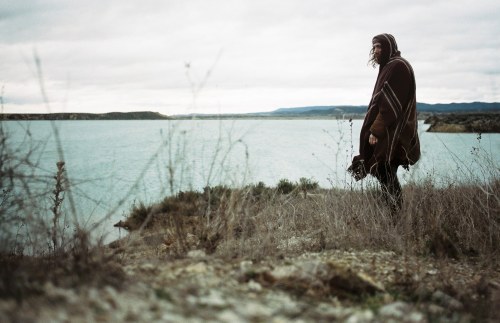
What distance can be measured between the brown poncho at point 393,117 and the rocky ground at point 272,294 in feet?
5.25

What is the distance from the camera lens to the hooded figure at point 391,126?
14.8 ft

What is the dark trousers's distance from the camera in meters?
4.44

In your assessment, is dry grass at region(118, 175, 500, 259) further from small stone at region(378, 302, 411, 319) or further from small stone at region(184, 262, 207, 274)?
small stone at region(378, 302, 411, 319)

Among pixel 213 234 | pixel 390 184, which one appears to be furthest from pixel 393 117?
pixel 213 234

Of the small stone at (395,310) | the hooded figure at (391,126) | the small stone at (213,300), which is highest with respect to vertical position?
the hooded figure at (391,126)

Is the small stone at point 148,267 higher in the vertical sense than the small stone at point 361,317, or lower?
higher

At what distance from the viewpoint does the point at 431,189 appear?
5.11m

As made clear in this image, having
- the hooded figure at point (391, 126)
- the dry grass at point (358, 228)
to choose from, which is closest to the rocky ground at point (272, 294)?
the dry grass at point (358, 228)

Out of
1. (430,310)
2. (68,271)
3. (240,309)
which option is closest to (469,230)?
(430,310)

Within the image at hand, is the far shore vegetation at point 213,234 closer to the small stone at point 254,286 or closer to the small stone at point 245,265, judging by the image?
the small stone at point 245,265

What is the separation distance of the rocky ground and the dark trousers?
4.24 feet

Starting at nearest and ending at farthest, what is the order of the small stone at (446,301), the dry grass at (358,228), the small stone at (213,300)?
the small stone at (213,300) < the small stone at (446,301) < the dry grass at (358,228)

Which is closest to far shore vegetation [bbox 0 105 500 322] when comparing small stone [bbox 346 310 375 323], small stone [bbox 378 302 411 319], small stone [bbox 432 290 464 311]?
small stone [bbox 432 290 464 311]

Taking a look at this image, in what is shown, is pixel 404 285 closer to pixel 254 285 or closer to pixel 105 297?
pixel 254 285
